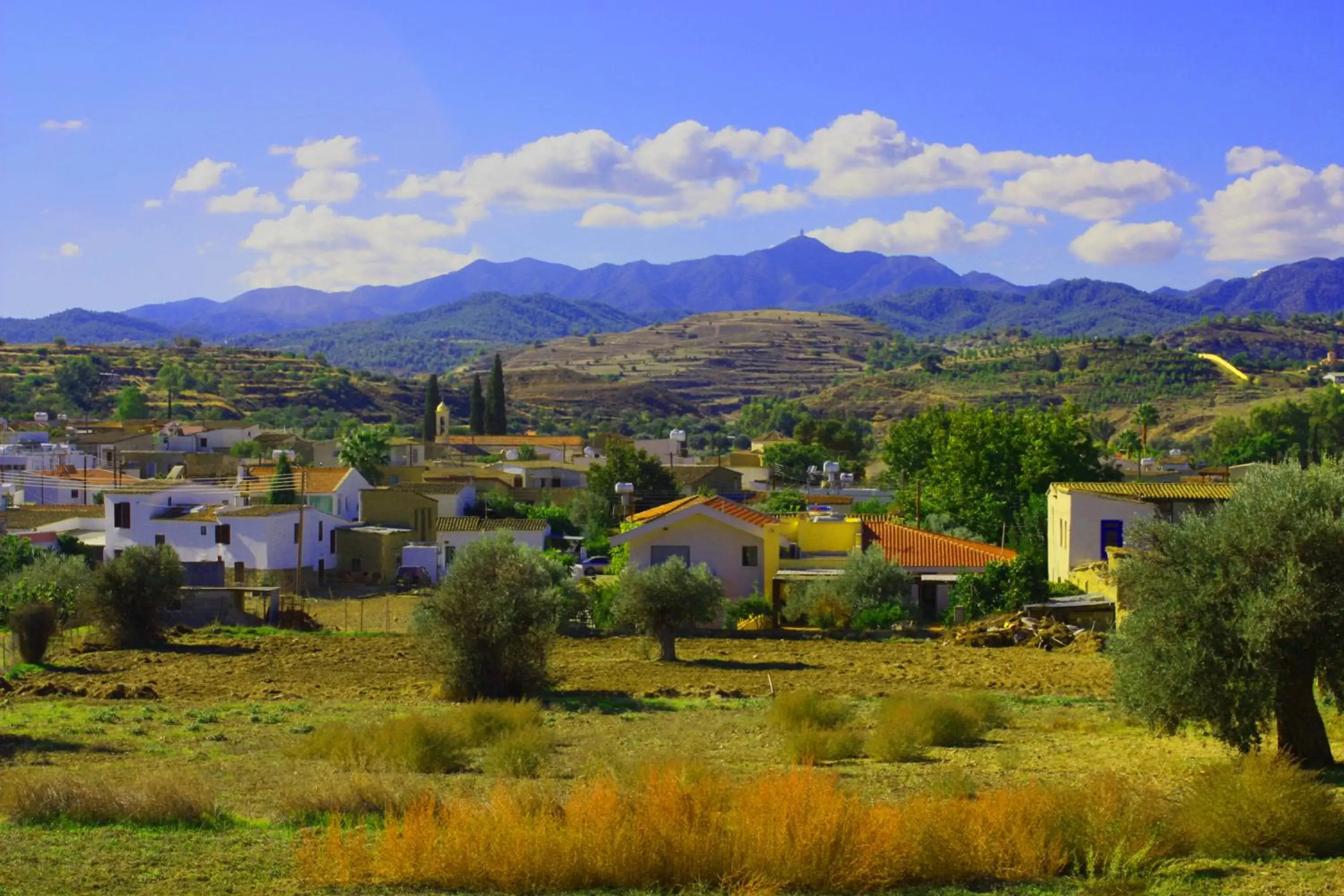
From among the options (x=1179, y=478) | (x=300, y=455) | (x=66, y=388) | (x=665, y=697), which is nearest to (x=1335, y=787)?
(x=665, y=697)

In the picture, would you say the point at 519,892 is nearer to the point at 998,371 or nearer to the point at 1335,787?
the point at 1335,787

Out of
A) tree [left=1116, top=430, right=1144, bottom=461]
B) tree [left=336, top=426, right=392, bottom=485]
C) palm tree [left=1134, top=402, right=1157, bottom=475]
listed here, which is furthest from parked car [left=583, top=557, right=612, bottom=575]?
tree [left=1116, top=430, right=1144, bottom=461]

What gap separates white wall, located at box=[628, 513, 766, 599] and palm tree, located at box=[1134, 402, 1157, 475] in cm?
4191

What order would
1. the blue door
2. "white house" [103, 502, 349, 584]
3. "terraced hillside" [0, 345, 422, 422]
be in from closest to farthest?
1. the blue door
2. "white house" [103, 502, 349, 584]
3. "terraced hillside" [0, 345, 422, 422]

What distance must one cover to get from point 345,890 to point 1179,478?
6972 cm

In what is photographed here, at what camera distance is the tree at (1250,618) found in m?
15.9

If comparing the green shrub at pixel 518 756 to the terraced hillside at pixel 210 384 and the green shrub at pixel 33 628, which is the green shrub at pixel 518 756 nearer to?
the green shrub at pixel 33 628

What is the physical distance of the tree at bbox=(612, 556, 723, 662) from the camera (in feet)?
112

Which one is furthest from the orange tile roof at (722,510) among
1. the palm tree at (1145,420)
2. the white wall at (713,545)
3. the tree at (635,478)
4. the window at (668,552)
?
the palm tree at (1145,420)

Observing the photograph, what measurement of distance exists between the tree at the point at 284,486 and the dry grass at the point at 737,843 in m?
49.9

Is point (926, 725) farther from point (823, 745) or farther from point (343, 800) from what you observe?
point (343, 800)

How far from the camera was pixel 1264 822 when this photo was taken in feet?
42.9

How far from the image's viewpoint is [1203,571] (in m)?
16.6

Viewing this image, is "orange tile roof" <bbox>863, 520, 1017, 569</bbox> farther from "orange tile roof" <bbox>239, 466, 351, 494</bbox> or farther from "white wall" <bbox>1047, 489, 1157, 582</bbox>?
"orange tile roof" <bbox>239, 466, 351, 494</bbox>
